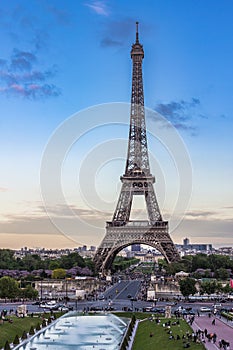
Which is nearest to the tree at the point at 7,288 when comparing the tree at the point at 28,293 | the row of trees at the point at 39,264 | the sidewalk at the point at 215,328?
the tree at the point at 28,293

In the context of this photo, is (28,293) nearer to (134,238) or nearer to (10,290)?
(10,290)

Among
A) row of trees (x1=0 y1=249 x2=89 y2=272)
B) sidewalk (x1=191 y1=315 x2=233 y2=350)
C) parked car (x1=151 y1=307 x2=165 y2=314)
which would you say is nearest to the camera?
sidewalk (x1=191 y1=315 x2=233 y2=350)

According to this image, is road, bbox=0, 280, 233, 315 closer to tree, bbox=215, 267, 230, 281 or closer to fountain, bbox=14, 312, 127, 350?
fountain, bbox=14, 312, 127, 350

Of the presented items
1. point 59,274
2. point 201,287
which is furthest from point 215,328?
point 59,274

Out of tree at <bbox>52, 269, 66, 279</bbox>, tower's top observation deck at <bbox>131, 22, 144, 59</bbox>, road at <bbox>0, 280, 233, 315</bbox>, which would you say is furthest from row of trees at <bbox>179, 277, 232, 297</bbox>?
tower's top observation deck at <bbox>131, 22, 144, 59</bbox>

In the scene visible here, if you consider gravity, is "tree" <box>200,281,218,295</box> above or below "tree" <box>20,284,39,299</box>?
above

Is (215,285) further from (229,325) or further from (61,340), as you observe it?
(61,340)
